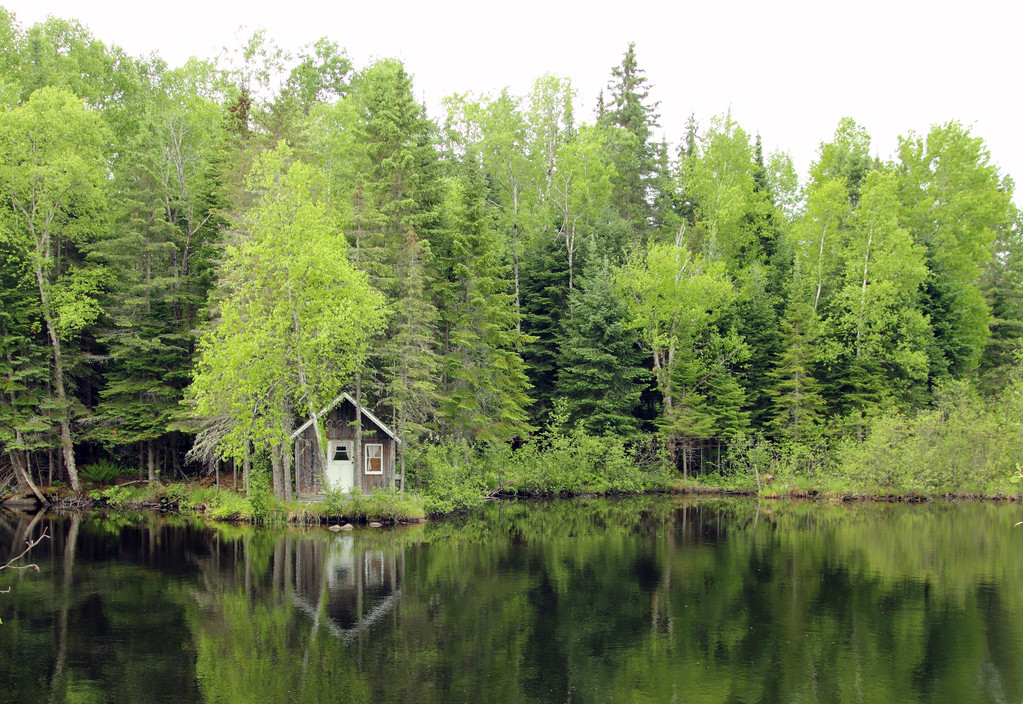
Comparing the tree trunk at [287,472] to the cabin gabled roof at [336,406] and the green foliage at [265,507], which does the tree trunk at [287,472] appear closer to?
the green foliage at [265,507]

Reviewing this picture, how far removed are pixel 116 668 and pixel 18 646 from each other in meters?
3.07

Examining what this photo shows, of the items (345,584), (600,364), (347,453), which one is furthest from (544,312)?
(345,584)

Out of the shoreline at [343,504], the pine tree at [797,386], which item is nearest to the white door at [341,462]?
the shoreline at [343,504]

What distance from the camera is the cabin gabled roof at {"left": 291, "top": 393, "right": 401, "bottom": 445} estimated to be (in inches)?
1399

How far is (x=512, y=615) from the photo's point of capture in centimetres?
2005

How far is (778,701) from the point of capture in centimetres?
1466

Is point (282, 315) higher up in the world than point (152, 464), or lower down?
higher up

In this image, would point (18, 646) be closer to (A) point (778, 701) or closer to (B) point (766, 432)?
(A) point (778, 701)

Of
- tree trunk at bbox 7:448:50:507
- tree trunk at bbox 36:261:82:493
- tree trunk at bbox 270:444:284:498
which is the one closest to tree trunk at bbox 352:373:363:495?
tree trunk at bbox 270:444:284:498

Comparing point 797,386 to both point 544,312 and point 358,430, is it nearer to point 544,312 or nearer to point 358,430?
point 544,312

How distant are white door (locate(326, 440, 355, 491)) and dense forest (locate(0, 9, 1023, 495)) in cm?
208

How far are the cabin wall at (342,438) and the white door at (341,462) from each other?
0.89 ft

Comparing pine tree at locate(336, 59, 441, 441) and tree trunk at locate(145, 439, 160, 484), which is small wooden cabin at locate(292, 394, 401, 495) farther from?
tree trunk at locate(145, 439, 160, 484)

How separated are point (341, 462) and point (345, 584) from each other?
48.6 feet
